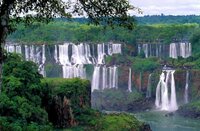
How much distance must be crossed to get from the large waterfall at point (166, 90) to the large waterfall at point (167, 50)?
1585 centimetres

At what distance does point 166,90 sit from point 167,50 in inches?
754

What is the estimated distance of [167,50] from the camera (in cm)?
8275

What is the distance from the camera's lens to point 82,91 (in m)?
36.0

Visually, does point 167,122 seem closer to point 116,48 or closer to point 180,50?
point 116,48

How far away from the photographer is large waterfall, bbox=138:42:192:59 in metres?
80.7

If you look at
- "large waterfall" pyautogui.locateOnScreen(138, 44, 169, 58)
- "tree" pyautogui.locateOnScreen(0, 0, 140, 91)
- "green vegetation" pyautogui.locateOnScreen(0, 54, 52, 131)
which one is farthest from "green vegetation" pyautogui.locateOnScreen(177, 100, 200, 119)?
"tree" pyautogui.locateOnScreen(0, 0, 140, 91)

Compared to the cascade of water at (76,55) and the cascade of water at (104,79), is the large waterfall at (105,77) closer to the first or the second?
the cascade of water at (104,79)

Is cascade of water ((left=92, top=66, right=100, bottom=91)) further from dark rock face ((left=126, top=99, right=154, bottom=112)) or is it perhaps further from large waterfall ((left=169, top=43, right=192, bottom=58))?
large waterfall ((left=169, top=43, right=192, bottom=58))

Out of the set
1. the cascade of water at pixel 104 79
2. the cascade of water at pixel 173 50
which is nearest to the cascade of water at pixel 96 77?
the cascade of water at pixel 104 79

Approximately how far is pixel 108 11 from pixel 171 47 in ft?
242

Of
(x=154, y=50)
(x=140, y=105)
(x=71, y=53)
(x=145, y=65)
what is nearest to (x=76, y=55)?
(x=71, y=53)

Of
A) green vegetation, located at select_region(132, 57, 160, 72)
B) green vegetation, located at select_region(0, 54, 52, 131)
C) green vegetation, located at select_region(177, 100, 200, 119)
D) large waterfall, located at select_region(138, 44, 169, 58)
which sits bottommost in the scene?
green vegetation, located at select_region(177, 100, 200, 119)

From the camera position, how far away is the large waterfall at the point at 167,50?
8069cm

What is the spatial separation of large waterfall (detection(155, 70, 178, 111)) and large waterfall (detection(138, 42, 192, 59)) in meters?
15.9
